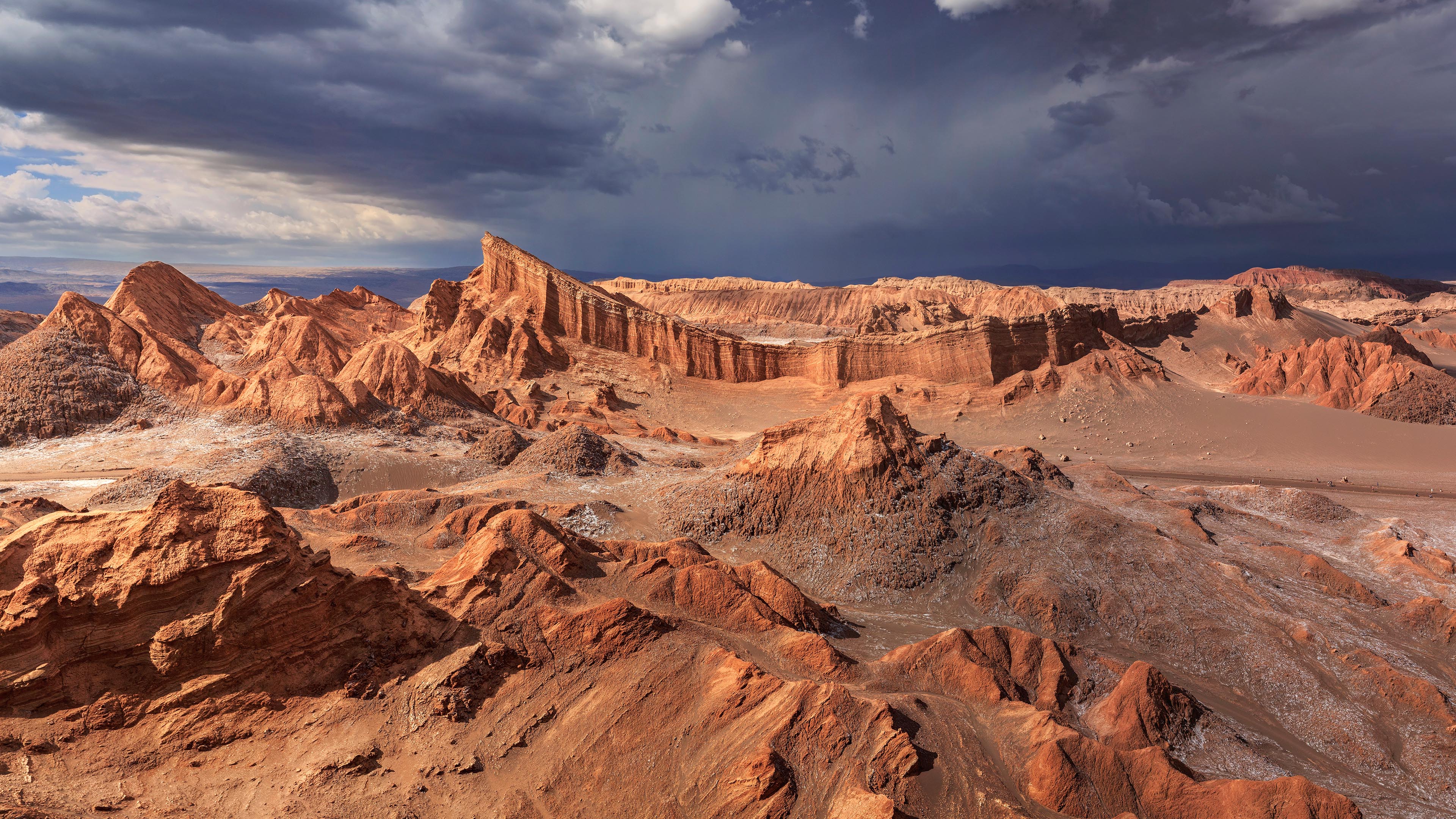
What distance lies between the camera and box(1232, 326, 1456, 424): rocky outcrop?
4125 cm

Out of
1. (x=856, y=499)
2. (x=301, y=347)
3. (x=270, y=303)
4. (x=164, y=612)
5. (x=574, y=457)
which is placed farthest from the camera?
(x=270, y=303)

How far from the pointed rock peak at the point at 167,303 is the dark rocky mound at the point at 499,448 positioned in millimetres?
27567

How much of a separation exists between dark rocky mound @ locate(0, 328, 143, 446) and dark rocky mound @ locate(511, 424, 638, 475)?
20040 millimetres

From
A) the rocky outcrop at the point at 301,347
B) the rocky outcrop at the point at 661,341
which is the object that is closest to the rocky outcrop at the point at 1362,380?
the rocky outcrop at the point at 661,341

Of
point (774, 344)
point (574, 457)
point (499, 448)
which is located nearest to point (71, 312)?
point (499, 448)

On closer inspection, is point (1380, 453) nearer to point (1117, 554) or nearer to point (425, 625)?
point (1117, 554)

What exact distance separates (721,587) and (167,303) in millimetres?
58668

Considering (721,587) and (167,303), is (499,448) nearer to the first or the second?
(721,587)

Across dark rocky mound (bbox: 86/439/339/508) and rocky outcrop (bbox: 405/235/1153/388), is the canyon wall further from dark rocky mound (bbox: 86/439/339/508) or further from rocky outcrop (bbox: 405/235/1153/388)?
dark rocky mound (bbox: 86/439/339/508)

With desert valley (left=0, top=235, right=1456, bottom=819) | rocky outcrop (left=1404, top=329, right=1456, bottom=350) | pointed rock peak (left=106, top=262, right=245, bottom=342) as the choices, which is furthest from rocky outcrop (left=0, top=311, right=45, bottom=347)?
rocky outcrop (left=1404, top=329, right=1456, bottom=350)

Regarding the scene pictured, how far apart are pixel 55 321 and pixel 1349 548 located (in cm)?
5595

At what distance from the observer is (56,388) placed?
31.1 meters

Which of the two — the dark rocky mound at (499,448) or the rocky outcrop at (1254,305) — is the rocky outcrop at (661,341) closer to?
the dark rocky mound at (499,448)

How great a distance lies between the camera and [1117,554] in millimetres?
19500
